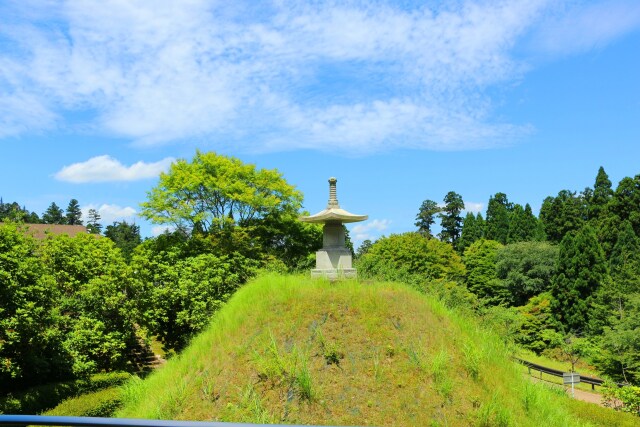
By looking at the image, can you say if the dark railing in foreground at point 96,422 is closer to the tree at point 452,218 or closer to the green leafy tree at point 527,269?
the green leafy tree at point 527,269

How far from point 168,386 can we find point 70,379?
1252 centimetres

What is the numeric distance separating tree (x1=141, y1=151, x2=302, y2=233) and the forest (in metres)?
0.06

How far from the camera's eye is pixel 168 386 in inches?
412

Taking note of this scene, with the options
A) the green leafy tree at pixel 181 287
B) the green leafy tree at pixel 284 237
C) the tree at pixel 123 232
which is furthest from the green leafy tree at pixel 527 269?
the tree at pixel 123 232

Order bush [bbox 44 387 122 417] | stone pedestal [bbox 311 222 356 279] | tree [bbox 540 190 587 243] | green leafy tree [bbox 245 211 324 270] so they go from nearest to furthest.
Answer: bush [bbox 44 387 122 417], stone pedestal [bbox 311 222 356 279], green leafy tree [bbox 245 211 324 270], tree [bbox 540 190 587 243]

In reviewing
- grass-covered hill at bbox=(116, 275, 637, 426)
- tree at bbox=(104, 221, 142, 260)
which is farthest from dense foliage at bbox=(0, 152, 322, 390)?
tree at bbox=(104, 221, 142, 260)

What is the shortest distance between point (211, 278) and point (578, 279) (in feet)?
94.5

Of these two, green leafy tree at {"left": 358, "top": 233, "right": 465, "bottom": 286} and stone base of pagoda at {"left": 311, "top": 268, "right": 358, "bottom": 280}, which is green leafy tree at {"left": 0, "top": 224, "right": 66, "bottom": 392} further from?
green leafy tree at {"left": 358, "top": 233, "right": 465, "bottom": 286}

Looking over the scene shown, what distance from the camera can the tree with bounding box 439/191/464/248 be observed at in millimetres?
66000

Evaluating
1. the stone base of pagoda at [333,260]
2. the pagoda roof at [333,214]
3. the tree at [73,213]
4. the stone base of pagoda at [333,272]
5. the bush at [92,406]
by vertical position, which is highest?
the tree at [73,213]

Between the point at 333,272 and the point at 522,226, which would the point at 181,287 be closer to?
the point at 333,272

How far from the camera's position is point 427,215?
221ft

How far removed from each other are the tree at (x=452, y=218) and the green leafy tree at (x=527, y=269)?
877 inches

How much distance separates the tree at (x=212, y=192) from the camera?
25.5 meters
